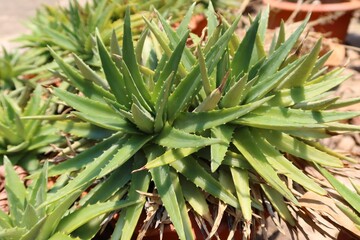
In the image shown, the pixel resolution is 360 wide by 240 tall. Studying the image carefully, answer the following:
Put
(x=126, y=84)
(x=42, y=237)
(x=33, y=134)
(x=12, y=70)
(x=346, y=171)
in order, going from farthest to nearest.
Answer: (x=12, y=70), (x=33, y=134), (x=346, y=171), (x=126, y=84), (x=42, y=237)

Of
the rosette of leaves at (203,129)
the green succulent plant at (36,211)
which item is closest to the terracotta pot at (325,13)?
the rosette of leaves at (203,129)

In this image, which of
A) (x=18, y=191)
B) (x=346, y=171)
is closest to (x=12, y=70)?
(x=18, y=191)

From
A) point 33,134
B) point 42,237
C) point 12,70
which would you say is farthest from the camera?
point 12,70

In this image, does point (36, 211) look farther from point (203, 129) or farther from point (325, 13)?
point (325, 13)

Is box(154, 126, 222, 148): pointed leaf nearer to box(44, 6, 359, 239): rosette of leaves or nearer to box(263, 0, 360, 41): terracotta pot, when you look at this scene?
box(44, 6, 359, 239): rosette of leaves

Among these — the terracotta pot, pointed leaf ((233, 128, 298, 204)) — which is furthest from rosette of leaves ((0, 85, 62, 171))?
the terracotta pot

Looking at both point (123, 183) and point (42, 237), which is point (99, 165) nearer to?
point (123, 183)

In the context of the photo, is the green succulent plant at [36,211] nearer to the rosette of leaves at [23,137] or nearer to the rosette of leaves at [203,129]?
the rosette of leaves at [203,129]
